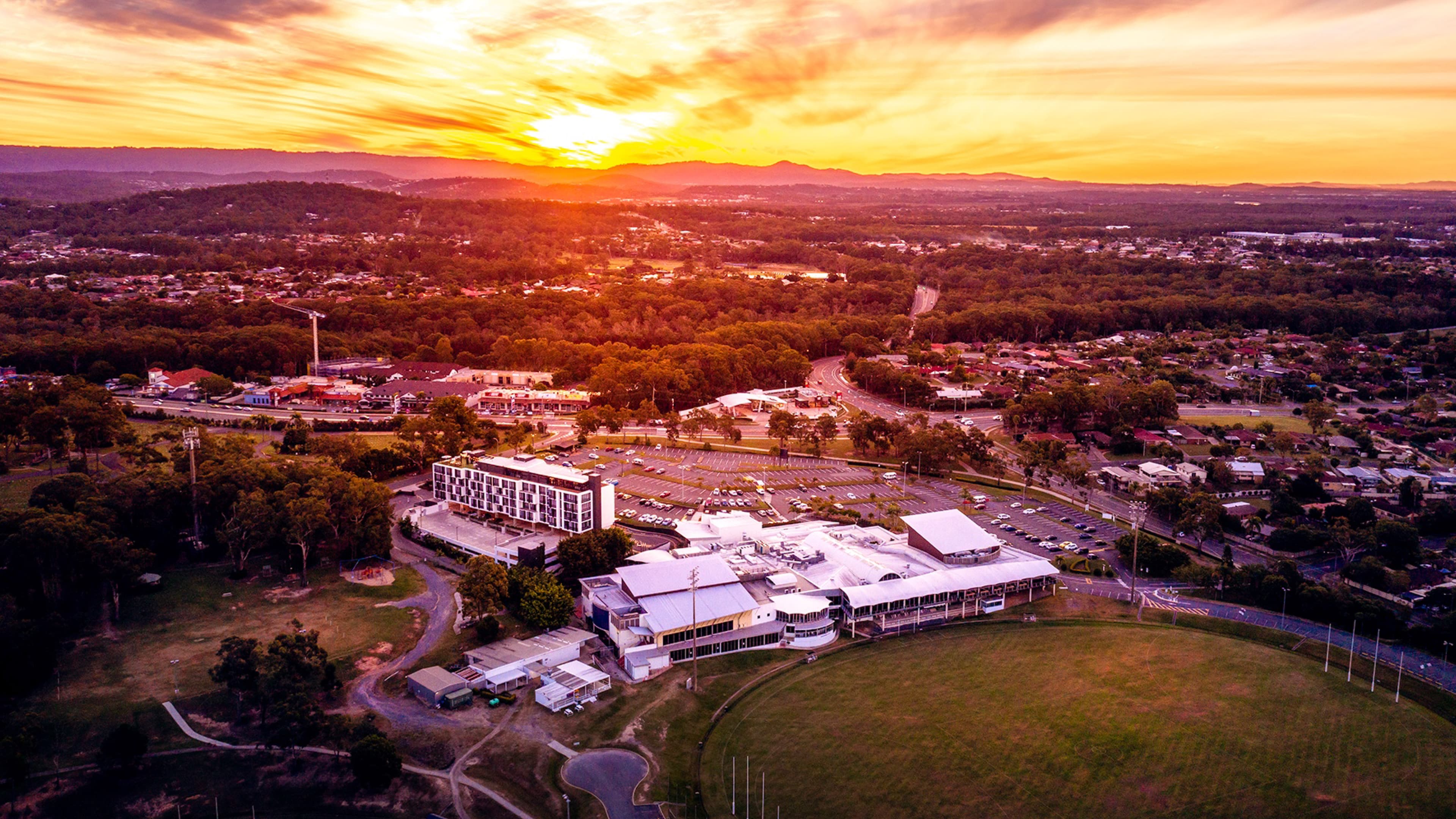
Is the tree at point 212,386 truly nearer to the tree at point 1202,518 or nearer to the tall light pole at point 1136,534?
the tall light pole at point 1136,534

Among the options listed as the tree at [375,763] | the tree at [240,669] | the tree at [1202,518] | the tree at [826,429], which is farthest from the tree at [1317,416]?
the tree at [240,669]

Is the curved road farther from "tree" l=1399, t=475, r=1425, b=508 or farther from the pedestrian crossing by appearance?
"tree" l=1399, t=475, r=1425, b=508

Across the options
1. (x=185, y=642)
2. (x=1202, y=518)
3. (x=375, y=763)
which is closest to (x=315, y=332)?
(x=185, y=642)

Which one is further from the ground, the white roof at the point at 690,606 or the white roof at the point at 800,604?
the white roof at the point at 690,606

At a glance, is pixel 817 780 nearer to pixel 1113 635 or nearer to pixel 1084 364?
pixel 1113 635

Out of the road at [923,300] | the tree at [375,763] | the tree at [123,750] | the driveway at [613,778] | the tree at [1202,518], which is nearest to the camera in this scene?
the driveway at [613,778]

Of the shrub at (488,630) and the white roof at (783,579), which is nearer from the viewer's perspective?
the shrub at (488,630)
